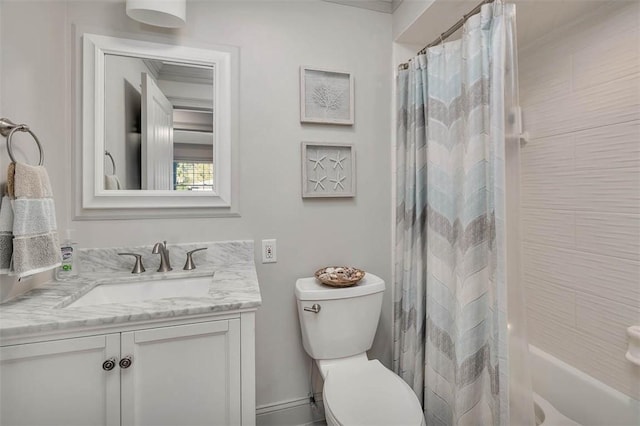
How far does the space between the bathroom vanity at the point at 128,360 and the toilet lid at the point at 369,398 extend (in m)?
0.33

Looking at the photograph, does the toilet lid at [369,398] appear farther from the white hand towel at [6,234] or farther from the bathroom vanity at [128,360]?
the white hand towel at [6,234]

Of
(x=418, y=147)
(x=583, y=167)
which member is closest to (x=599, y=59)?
(x=583, y=167)

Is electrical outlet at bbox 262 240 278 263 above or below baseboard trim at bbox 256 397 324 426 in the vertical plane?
above

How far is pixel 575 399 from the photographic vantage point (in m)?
1.48

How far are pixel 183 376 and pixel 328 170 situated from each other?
1.15 metres

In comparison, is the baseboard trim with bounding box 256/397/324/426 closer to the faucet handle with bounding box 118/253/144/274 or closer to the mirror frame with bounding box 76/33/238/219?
the faucet handle with bounding box 118/253/144/274

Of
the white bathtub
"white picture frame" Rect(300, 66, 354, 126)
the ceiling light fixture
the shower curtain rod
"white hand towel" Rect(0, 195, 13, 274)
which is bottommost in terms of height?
the white bathtub

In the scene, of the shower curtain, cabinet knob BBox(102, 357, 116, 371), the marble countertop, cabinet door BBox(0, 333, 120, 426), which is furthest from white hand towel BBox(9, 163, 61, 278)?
the shower curtain

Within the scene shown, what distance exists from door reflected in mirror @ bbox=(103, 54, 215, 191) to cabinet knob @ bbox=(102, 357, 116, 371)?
2.57ft

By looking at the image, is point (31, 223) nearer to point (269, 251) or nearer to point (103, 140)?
point (103, 140)

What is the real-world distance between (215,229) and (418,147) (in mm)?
1111

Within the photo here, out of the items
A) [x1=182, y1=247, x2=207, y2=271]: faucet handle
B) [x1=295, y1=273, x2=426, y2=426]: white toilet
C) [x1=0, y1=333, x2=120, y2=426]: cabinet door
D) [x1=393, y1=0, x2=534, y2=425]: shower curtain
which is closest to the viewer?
[x1=0, y1=333, x2=120, y2=426]: cabinet door

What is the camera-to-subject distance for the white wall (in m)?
1.36

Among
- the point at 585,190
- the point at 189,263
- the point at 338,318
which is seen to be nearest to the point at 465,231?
the point at 338,318
